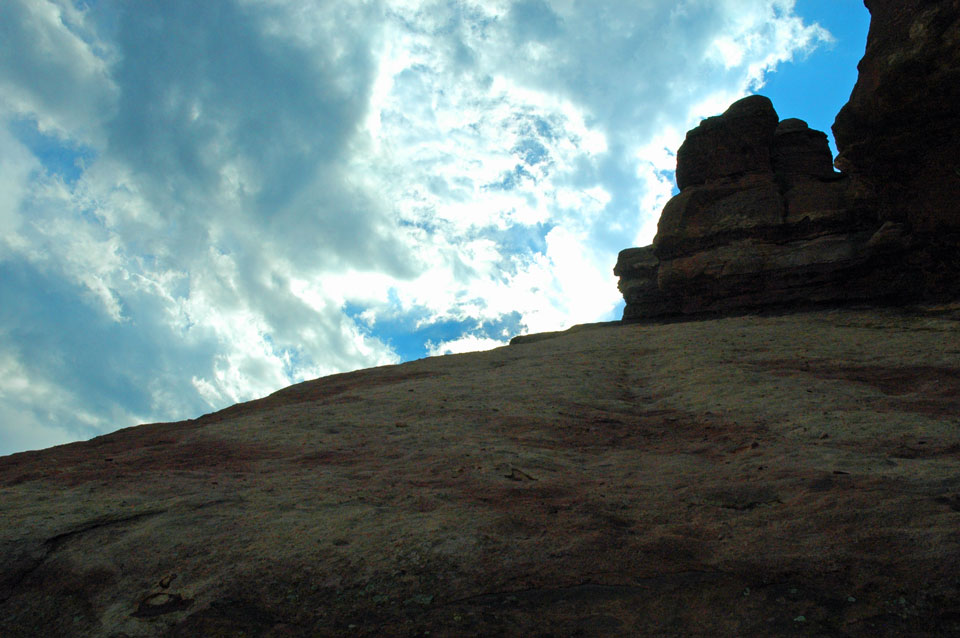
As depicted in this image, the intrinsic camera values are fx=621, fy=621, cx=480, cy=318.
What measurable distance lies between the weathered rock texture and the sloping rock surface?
892cm

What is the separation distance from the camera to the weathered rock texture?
15812 mm

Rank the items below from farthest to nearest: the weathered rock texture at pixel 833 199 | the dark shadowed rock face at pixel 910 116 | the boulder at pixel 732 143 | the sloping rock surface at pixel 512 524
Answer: the boulder at pixel 732 143
the weathered rock texture at pixel 833 199
the dark shadowed rock face at pixel 910 116
the sloping rock surface at pixel 512 524

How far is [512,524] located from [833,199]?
21647mm

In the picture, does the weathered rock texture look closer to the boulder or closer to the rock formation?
the boulder

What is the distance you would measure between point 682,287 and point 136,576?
22910 mm

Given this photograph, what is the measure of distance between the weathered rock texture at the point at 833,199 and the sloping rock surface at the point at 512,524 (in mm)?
8923

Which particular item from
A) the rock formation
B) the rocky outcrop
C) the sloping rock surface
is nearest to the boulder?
the rocky outcrop

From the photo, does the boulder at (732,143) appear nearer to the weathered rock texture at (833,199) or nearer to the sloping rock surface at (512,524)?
the weathered rock texture at (833,199)

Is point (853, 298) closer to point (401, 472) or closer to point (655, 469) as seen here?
point (655, 469)

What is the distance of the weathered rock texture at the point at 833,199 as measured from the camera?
1581 centimetres

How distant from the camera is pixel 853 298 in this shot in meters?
20.1

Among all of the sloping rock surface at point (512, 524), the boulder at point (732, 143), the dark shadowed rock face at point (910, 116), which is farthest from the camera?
the boulder at point (732, 143)

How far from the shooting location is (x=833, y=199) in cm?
2194

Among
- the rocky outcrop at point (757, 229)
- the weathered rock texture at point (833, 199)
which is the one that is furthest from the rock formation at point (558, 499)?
the rocky outcrop at point (757, 229)
